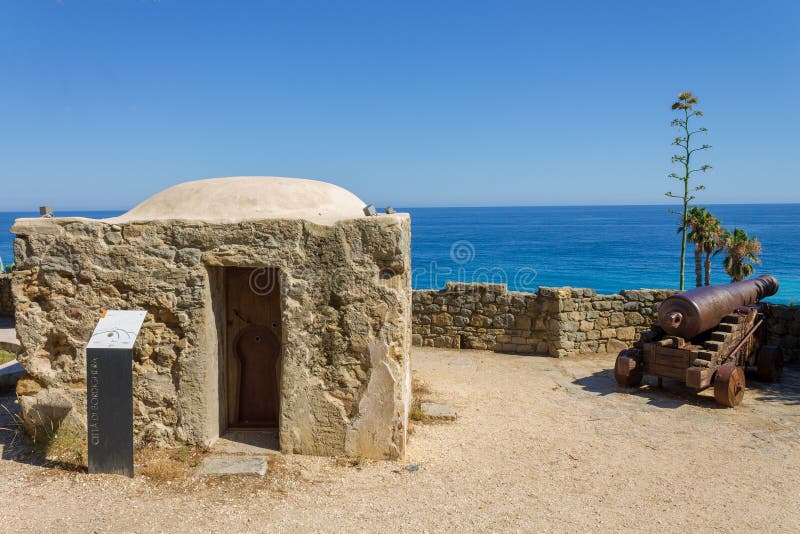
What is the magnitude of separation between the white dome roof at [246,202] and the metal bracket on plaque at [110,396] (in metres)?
1.21

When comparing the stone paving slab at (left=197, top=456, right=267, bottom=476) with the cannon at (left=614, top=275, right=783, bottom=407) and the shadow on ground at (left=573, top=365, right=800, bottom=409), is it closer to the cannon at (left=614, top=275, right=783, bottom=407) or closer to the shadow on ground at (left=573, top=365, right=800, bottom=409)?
the shadow on ground at (left=573, top=365, right=800, bottom=409)

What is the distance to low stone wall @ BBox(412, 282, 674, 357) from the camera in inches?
410

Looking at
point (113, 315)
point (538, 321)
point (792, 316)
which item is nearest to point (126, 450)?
point (113, 315)

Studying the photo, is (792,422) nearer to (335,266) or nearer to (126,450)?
(335,266)

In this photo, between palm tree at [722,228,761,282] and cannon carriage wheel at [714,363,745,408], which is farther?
palm tree at [722,228,761,282]

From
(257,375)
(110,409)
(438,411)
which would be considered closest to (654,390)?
(438,411)

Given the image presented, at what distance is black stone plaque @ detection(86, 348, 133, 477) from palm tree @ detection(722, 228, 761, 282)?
21260 mm

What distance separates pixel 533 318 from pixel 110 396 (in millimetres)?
7653

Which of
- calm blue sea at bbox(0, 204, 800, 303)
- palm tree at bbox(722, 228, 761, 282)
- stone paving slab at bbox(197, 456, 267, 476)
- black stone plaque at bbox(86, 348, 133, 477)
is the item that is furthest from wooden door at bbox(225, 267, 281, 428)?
calm blue sea at bbox(0, 204, 800, 303)

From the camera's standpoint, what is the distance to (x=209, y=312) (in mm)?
5570

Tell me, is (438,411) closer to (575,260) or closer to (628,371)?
(628,371)

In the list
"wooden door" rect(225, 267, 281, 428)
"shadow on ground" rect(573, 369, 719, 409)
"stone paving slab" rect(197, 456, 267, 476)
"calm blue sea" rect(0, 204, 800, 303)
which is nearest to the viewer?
"stone paving slab" rect(197, 456, 267, 476)

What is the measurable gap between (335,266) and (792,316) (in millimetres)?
9241

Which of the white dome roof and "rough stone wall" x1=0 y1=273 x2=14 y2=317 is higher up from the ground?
the white dome roof
